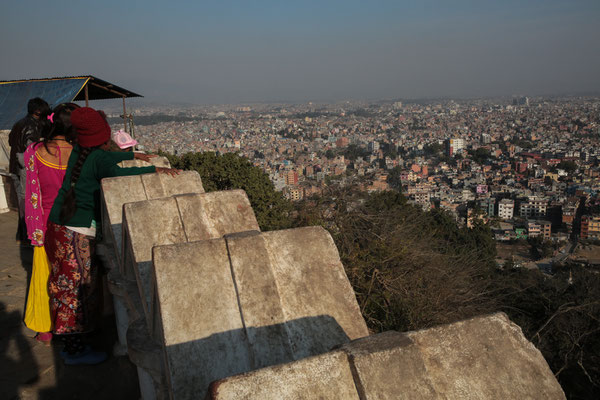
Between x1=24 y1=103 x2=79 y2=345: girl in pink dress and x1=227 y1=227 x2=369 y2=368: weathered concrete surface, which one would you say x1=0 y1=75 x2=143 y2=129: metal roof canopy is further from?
x1=227 y1=227 x2=369 y2=368: weathered concrete surface

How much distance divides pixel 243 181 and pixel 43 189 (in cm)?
583

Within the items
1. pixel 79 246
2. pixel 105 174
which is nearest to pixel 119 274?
pixel 79 246

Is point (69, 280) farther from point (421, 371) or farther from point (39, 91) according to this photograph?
point (39, 91)

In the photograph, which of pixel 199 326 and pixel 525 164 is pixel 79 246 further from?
pixel 525 164

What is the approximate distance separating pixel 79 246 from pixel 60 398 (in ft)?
2.38

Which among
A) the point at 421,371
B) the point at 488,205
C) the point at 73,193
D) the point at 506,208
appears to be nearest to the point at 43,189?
the point at 73,193

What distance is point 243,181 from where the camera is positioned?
828 centimetres

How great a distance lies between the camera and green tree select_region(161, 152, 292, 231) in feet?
25.5

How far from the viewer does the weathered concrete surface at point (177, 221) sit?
6.28ft

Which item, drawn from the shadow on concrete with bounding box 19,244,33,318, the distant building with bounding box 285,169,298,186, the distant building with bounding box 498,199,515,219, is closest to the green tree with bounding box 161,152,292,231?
the shadow on concrete with bounding box 19,244,33,318

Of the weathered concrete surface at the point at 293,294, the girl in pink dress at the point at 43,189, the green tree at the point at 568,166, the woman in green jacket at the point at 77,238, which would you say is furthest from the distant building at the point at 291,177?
the green tree at the point at 568,166

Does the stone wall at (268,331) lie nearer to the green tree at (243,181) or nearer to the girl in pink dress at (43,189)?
the girl in pink dress at (43,189)

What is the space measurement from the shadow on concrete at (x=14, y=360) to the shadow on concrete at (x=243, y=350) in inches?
49.1

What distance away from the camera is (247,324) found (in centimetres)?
149
